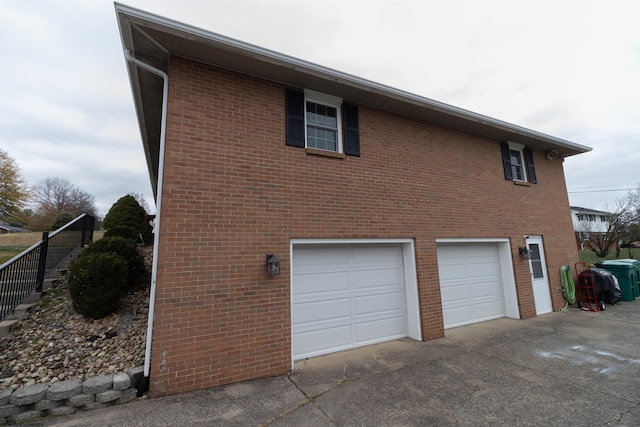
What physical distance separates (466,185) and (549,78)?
594 cm

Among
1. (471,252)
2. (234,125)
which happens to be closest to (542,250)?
(471,252)

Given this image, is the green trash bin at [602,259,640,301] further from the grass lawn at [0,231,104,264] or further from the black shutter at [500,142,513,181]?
the grass lawn at [0,231,104,264]

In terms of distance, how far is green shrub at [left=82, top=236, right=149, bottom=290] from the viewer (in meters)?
5.14

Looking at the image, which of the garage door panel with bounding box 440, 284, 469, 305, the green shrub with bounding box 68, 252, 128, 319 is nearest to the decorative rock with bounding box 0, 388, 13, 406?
the green shrub with bounding box 68, 252, 128, 319

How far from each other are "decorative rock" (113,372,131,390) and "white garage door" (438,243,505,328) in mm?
5862

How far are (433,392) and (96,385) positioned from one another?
4.09m

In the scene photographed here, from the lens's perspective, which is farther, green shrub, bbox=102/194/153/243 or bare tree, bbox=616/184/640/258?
bare tree, bbox=616/184/640/258

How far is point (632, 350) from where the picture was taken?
14.9ft

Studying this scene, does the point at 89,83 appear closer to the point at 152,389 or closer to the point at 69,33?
the point at 69,33

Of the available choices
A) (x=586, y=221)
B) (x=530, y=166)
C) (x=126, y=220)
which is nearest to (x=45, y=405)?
(x=126, y=220)

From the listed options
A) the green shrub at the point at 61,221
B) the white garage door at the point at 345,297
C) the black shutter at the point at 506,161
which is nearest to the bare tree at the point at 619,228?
the black shutter at the point at 506,161

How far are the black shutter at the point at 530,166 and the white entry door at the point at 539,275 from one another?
1.81 meters

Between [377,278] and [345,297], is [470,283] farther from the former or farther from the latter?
[345,297]

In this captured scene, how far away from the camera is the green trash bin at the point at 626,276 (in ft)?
27.8
